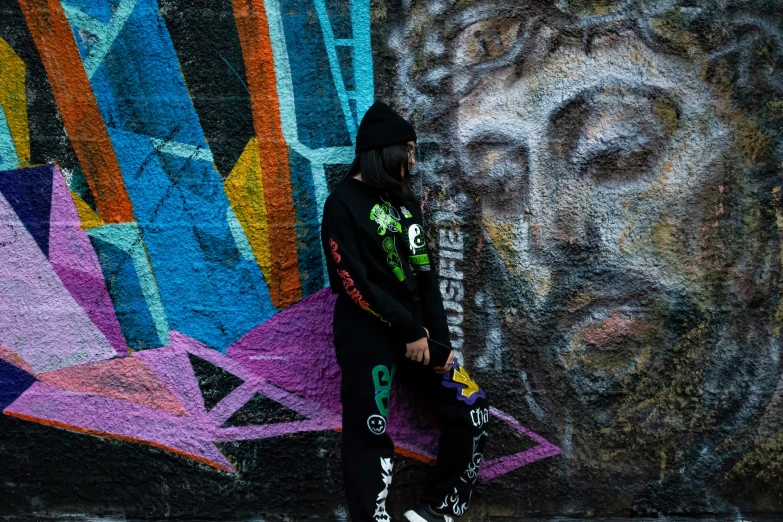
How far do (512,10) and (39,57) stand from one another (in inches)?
82.3

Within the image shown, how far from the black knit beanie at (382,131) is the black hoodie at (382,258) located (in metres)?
0.17

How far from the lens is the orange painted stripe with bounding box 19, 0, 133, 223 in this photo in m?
2.98

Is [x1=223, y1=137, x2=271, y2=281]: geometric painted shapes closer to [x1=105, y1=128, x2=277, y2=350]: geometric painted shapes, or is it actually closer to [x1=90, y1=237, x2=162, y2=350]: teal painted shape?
[x1=105, y1=128, x2=277, y2=350]: geometric painted shapes

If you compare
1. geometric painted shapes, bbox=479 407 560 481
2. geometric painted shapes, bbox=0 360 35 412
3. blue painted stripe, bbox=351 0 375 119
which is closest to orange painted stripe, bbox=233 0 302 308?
blue painted stripe, bbox=351 0 375 119

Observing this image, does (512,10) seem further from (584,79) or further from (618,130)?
(618,130)

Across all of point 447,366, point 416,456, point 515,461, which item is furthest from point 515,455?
point 447,366

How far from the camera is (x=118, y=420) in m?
3.09

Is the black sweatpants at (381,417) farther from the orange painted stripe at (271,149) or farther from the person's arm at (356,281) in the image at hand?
the orange painted stripe at (271,149)

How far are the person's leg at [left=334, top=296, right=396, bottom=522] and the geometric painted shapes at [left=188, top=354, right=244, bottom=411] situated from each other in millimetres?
671

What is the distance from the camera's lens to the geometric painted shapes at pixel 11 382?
3.11m

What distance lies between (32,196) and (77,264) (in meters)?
0.37

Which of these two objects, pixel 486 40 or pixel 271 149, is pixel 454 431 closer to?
pixel 271 149

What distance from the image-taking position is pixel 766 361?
298 cm

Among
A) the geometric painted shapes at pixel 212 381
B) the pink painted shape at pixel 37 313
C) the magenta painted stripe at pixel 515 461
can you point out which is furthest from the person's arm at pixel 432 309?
the pink painted shape at pixel 37 313
